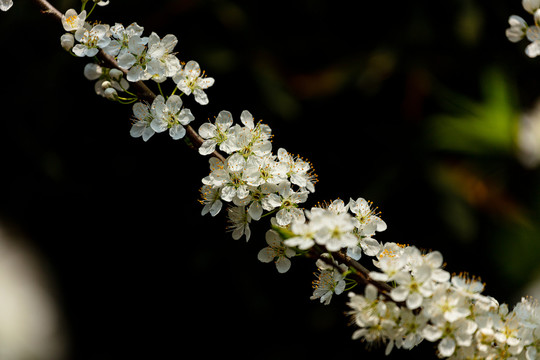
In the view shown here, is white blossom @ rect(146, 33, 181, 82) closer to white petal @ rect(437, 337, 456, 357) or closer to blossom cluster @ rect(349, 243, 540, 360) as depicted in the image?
blossom cluster @ rect(349, 243, 540, 360)

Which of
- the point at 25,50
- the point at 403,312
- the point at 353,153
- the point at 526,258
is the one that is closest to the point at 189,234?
the point at 353,153

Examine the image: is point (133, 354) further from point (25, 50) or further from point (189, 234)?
point (25, 50)

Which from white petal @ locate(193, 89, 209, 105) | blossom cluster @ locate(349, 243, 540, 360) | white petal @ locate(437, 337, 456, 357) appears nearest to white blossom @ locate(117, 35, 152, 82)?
white petal @ locate(193, 89, 209, 105)

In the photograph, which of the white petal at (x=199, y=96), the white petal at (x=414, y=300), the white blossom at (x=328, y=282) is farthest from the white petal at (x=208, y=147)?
the white petal at (x=414, y=300)

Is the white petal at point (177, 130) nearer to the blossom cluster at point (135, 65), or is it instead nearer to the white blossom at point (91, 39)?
the blossom cluster at point (135, 65)

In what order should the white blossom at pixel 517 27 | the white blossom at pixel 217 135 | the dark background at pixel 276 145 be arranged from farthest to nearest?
1. the dark background at pixel 276 145
2. the white blossom at pixel 517 27
3. the white blossom at pixel 217 135

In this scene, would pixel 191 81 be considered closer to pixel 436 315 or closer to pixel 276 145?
pixel 436 315
